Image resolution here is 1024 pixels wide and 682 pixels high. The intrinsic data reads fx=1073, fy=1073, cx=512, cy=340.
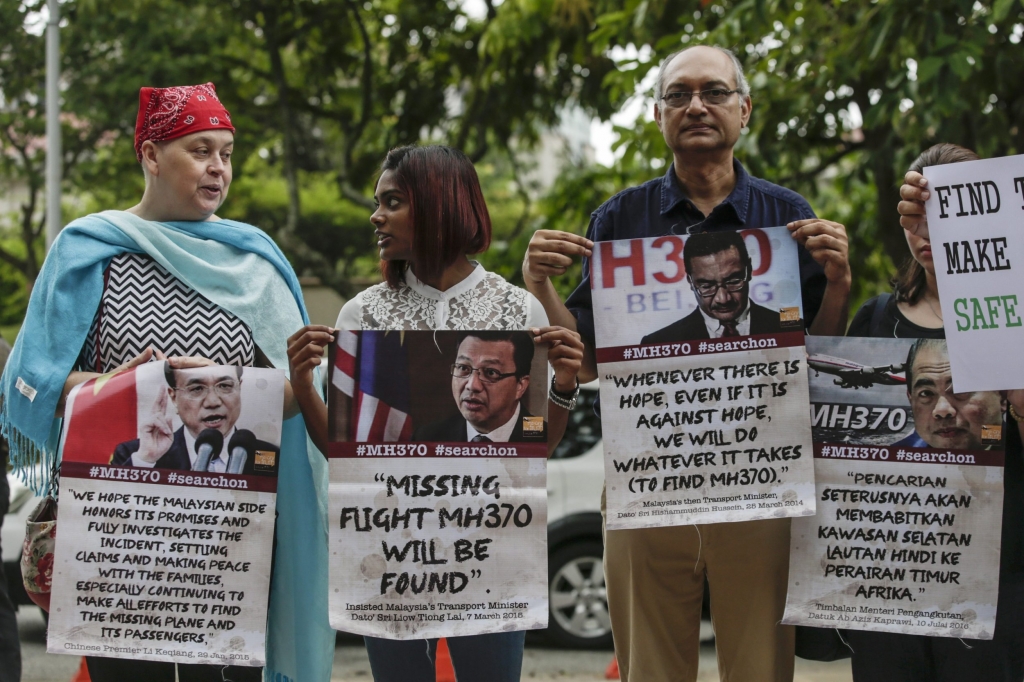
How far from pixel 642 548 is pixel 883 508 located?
2.13 feet

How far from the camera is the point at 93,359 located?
2873 mm

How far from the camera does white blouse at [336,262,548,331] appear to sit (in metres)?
2.84

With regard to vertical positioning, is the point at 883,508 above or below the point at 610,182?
below

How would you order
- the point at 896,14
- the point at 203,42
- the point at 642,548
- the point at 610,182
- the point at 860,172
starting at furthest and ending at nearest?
the point at 203,42 → the point at 610,182 → the point at 860,172 → the point at 896,14 → the point at 642,548

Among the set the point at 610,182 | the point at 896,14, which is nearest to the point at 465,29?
the point at 610,182

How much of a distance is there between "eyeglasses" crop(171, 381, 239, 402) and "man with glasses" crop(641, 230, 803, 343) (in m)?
1.09

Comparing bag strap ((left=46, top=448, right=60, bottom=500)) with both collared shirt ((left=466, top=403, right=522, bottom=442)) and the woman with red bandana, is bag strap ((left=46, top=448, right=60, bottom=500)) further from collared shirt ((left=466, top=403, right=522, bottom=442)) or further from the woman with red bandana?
collared shirt ((left=466, top=403, right=522, bottom=442))

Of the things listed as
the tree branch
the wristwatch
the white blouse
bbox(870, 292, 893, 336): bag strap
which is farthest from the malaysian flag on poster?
the tree branch

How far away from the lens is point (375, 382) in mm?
2725

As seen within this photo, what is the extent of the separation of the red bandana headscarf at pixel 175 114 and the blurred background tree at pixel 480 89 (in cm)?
345

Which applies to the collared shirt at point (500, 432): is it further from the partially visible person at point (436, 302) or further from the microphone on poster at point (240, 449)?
the microphone on poster at point (240, 449)

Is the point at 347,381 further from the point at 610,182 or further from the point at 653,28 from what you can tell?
the point at 610,182

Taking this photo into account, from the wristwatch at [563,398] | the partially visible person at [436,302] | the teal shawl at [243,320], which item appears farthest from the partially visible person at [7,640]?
the wristwatch at [563,398]

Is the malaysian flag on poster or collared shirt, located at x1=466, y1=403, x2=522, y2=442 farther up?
the malaysian flag on poster
